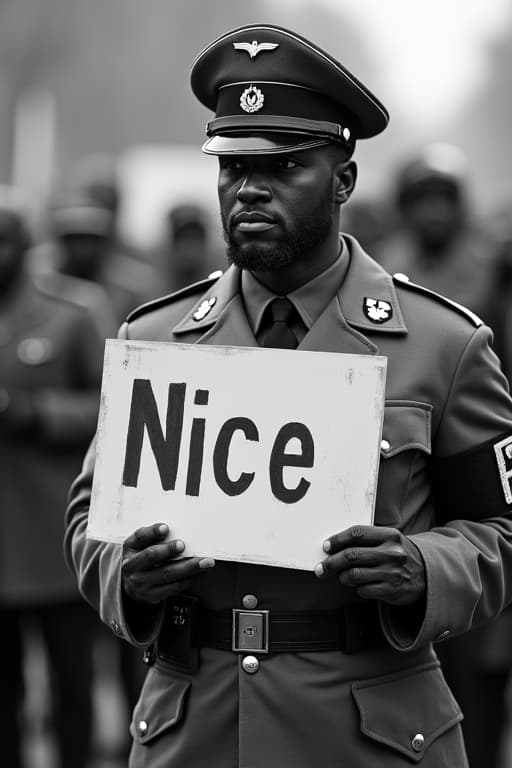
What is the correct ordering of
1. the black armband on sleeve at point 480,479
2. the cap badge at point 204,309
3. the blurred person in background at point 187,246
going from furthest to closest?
1. the blurred person in background at point 187,246
2. the cap badge at point 204,309
3. the black armband on sleeve at point 480,479

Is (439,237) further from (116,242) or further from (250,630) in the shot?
(250,630)

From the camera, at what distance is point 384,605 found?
3123mm

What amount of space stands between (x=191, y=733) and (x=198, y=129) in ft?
147

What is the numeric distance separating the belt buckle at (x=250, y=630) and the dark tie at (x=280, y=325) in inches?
24.4

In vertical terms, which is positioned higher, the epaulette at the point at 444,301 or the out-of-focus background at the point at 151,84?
the out-of-focus background at the point at 151,84

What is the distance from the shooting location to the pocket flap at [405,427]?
319 centimetres

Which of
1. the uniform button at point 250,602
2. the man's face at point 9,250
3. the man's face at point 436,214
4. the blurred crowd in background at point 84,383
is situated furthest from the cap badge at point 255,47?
the man's face at point 436,214

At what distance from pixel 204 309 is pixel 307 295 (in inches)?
10.5

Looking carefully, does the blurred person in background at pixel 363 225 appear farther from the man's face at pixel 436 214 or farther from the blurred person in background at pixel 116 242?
the man's face at pixel 436 214

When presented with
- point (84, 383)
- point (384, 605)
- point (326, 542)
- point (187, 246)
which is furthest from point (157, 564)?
point (187, 246)

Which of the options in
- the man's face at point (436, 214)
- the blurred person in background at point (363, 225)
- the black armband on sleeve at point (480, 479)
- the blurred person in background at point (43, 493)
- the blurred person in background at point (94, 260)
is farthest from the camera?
the blurred person in background at point (363, 225)

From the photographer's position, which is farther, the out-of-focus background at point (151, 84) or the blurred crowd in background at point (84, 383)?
the out-of-focus background at point (151, 84)

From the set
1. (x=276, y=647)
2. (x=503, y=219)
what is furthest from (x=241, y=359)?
(x=503, y=219)

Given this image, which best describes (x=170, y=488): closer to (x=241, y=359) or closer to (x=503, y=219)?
(x=241, y=359)
